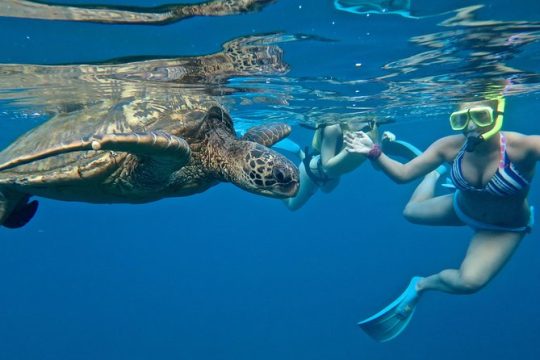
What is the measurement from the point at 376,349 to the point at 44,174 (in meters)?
38.2

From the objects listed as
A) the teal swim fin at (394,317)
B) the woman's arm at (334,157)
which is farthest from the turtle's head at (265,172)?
the teal swim fin at (394,317)

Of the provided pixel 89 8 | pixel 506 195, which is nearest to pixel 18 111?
pixel 89 8

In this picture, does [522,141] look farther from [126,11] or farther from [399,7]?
[126,11]

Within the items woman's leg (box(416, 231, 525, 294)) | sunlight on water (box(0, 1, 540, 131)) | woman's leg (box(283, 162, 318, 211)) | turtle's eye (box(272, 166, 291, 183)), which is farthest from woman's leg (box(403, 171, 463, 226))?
turtle's eye (box(272, 166, 291, 183))

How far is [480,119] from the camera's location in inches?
250

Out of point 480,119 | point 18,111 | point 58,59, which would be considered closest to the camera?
point 480,119

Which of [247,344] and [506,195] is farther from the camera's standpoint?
[247,344]

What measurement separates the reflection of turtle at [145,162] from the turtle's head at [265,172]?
0.04ft

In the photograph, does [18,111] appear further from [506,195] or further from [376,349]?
[376,349]

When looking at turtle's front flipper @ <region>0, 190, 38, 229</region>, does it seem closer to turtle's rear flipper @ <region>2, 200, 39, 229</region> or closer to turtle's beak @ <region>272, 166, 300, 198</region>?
turtle's rear flipper @ <region>2, 200, 39, 229</region>

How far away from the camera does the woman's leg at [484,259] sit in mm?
7227

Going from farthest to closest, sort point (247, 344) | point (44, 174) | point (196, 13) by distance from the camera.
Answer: point (247, 344) → point (196, 13) → point (44, 174)

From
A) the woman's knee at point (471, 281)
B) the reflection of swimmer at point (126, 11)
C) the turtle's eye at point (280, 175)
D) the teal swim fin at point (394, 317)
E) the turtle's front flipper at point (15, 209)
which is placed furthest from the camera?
the teal swim fin at point (394, 317)

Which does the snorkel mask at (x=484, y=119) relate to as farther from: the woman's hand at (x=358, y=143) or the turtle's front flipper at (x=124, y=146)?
the turtle's front flipper at (x=124, y=146)
